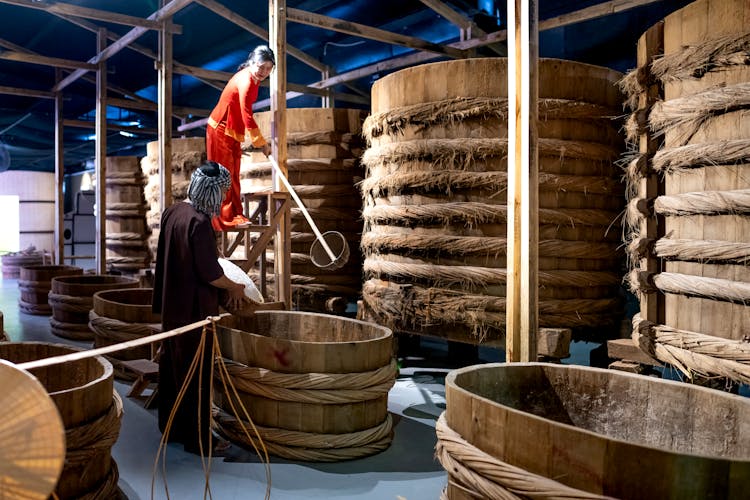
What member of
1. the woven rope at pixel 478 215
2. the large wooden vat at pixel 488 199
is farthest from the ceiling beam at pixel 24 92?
the woven rope at pixel 478 215

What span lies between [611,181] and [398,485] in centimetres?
294

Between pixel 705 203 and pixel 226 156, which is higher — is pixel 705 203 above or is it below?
below

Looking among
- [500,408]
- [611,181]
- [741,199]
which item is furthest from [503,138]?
[500,408]

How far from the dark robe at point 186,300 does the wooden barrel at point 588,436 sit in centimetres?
174

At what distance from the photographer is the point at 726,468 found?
1.61 m

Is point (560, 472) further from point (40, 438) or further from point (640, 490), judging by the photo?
point (40, 438)

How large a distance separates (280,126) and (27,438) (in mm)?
4084

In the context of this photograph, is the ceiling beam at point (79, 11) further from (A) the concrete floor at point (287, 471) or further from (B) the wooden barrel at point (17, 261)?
(B) the wooden barrel at point (17, 261)

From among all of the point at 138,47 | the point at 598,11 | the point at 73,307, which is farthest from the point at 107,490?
the point at 138,47

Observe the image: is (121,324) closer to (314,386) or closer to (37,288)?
(314,386)

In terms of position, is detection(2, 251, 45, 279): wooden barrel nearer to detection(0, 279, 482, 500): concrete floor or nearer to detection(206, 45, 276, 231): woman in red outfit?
detection(206, 45, 276, 231): woman in red outfit

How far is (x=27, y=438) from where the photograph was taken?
1531 millimetres

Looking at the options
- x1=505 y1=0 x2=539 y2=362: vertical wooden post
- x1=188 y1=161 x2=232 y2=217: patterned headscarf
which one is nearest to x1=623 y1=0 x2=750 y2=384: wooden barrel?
x1=505 y1=0 x2=539 y2=362: vertical wooden post

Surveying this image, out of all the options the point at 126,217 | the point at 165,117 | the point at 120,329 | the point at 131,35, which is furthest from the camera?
the point at 126,217
